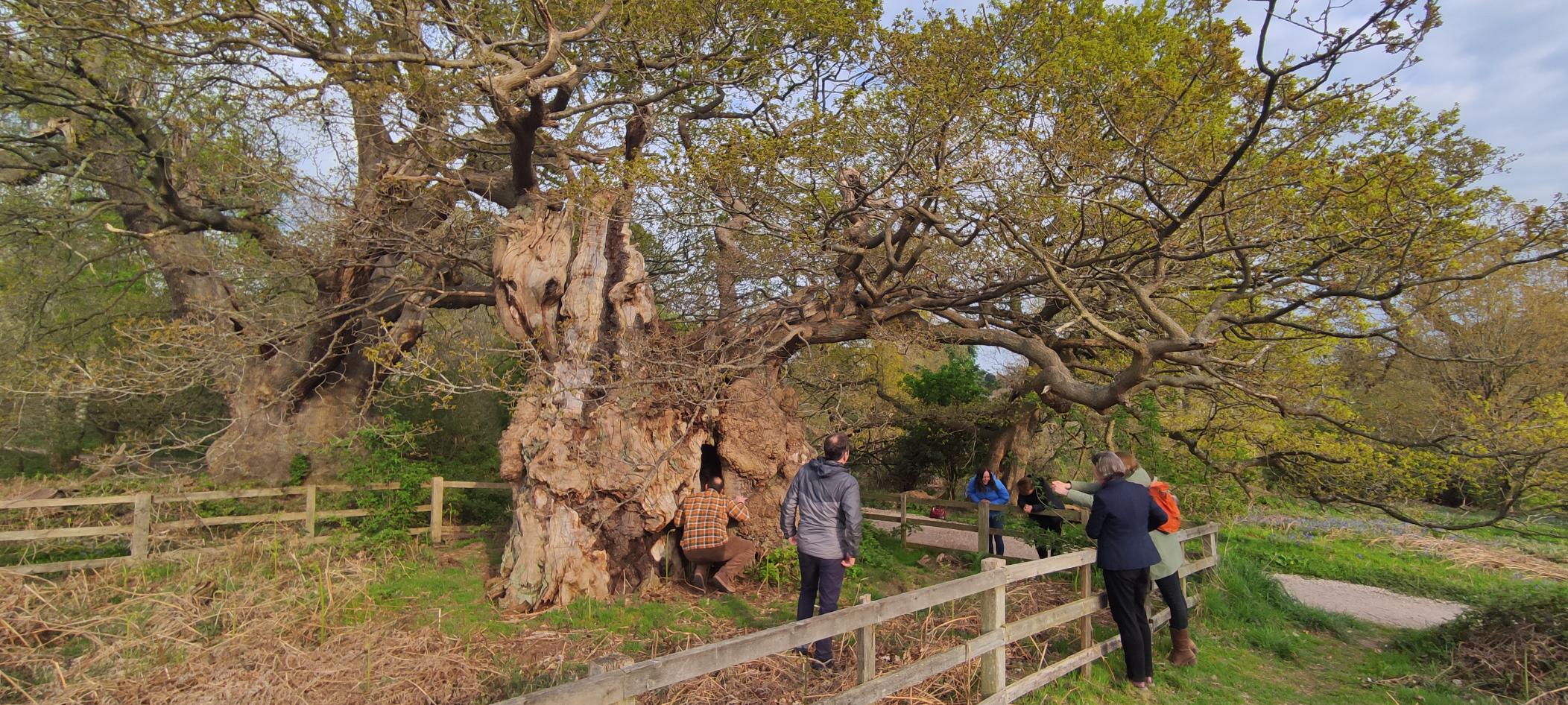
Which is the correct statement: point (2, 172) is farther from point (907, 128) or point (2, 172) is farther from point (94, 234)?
point (907, 128)

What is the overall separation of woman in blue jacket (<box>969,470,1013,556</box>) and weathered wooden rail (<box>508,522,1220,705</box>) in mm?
4423

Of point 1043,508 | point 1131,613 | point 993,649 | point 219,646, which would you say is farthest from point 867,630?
Answer: point 1043,508

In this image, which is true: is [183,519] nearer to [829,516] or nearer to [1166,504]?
→ [829,516]

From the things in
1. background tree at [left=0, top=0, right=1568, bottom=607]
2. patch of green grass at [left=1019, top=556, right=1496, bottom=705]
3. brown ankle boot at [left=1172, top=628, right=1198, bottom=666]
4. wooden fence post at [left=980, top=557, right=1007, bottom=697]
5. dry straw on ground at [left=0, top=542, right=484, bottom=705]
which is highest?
background tree at [left=0, top=0, right=1568, bottom=607]

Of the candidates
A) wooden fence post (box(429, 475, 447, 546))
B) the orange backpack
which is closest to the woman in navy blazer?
the orange backpack

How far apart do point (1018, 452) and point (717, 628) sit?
27.8 feet

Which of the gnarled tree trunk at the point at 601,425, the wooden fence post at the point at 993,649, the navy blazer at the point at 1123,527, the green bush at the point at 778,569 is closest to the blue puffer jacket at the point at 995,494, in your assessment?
the gnarled tree trunk at the point at 601,425

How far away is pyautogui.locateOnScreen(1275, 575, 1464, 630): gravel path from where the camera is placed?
28.2 ft

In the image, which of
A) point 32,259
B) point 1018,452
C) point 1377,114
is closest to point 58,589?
point 32,259

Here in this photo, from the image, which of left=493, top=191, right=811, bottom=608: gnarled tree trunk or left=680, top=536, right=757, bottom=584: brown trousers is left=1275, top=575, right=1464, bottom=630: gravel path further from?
left=493, top=191, right=811, bottom=608: gnarled tree trunk

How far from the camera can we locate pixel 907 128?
8.65 m

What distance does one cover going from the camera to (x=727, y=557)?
8781mm

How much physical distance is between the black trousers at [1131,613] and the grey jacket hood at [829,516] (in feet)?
6.39

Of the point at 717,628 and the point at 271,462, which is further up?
the point at 271,462
